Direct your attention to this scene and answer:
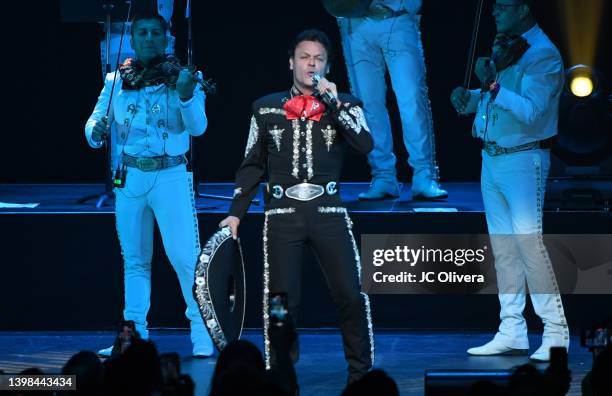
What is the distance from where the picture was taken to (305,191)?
22.9 feet

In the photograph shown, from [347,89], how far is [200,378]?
3.84 metres

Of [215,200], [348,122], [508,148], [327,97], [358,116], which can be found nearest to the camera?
[327,97]

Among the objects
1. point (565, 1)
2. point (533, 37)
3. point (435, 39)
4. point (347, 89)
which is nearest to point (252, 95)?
point (347, 89)

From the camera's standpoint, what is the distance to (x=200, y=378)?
762 centimetres

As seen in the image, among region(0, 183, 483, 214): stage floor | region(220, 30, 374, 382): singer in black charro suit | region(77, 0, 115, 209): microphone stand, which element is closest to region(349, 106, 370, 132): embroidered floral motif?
region(220, 30, 374, 382): singer in black charro suit

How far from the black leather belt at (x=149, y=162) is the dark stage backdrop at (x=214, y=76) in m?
2.84

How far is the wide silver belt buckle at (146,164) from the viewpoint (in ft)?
26.2

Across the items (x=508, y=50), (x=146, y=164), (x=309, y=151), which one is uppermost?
(x=508, y=50)

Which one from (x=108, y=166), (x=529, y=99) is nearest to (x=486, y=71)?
(x=529, y=99)

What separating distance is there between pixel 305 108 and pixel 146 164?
1.33m

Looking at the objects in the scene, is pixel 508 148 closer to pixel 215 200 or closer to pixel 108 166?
pixel 215 200

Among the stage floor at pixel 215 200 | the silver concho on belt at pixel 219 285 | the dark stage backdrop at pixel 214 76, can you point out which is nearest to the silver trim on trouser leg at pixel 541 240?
the stage floor at pixel 215 200

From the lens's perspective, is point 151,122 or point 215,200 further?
point 215,200

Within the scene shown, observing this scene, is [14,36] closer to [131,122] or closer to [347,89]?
[347,89]
